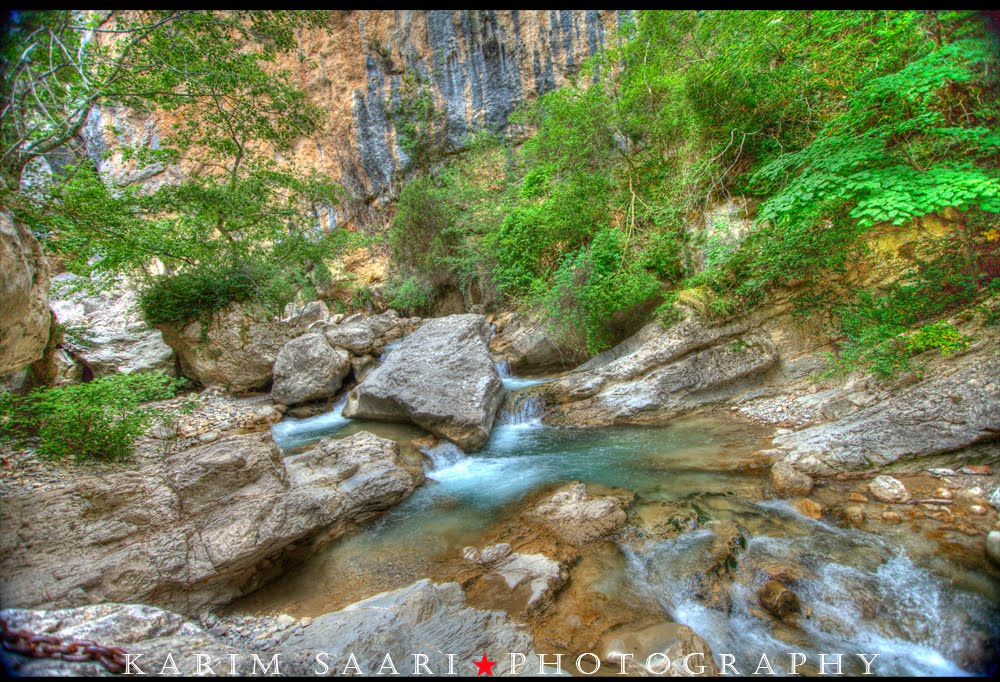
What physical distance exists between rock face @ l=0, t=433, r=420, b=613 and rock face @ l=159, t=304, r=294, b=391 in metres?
6.98

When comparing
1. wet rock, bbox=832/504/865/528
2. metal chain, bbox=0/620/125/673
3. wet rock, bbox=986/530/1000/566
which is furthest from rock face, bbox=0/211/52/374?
wet rock, bbox=986/530/1000/566

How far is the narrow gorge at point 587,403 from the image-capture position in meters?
2.78

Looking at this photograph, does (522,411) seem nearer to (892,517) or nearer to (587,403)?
(587,403)

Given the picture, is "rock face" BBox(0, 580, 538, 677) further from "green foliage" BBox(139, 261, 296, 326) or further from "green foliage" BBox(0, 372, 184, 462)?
"green foliage" BBox(139, 261, 296, 326)

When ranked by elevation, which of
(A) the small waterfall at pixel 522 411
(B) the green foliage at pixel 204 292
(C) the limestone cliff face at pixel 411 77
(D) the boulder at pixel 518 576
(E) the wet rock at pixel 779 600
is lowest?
(E) the wet rock at pixel 779 600

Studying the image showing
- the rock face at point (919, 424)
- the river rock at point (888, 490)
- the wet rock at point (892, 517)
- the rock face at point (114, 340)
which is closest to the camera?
the wet rock at point (892, 517)

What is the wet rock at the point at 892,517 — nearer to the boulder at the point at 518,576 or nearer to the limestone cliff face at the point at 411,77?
the boulder at the point at 518,576

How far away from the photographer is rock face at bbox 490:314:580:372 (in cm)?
916

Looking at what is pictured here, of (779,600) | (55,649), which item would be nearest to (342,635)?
(55,649)

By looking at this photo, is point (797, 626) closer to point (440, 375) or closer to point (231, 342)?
point (440, 375)

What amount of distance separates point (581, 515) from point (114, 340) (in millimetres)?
14040

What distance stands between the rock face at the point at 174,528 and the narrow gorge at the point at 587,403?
0.03 m

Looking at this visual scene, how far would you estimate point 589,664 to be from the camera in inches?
103

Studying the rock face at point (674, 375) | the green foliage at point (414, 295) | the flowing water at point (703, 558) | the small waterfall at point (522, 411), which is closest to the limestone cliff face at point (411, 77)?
the green foliage at point (414, 295)
